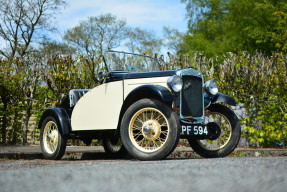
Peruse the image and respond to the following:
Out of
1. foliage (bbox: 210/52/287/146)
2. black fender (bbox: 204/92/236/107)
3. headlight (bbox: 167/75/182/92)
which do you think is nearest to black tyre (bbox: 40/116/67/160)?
headlight (bbox: 167/75/182/92)

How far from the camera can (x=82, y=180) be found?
3799mm

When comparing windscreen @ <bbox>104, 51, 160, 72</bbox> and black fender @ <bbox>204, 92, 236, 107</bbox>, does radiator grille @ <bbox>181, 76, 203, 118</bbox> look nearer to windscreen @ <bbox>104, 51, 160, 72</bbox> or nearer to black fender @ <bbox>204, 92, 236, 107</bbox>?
black fender @ <bbox>204, 92, 236, 107</bbox>

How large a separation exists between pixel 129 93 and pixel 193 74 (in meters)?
1.07

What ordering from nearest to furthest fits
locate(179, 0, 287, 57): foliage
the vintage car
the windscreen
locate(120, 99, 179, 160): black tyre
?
locate(120, 99, 179, 160): black tyre → the vintage car → the windscreen → locate(179, 0, 287, 57): foliage

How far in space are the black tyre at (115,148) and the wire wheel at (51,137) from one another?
1.08m

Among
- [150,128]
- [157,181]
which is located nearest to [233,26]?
[150,128]

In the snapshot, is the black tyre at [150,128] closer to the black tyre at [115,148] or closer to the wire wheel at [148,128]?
the wire wheel at [148,128]

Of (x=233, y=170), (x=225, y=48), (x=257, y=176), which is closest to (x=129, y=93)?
(x=233, y=170)

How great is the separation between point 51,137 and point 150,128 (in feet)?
8.19

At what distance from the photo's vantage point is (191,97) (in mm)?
7336

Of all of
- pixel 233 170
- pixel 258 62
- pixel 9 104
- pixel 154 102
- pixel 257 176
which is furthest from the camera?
pixel 9 104

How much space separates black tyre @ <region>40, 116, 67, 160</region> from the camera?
8258mm

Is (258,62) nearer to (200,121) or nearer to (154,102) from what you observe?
(200,121)

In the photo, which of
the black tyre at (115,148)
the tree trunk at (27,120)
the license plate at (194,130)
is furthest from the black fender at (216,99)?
the tree trunk at (27,120)
